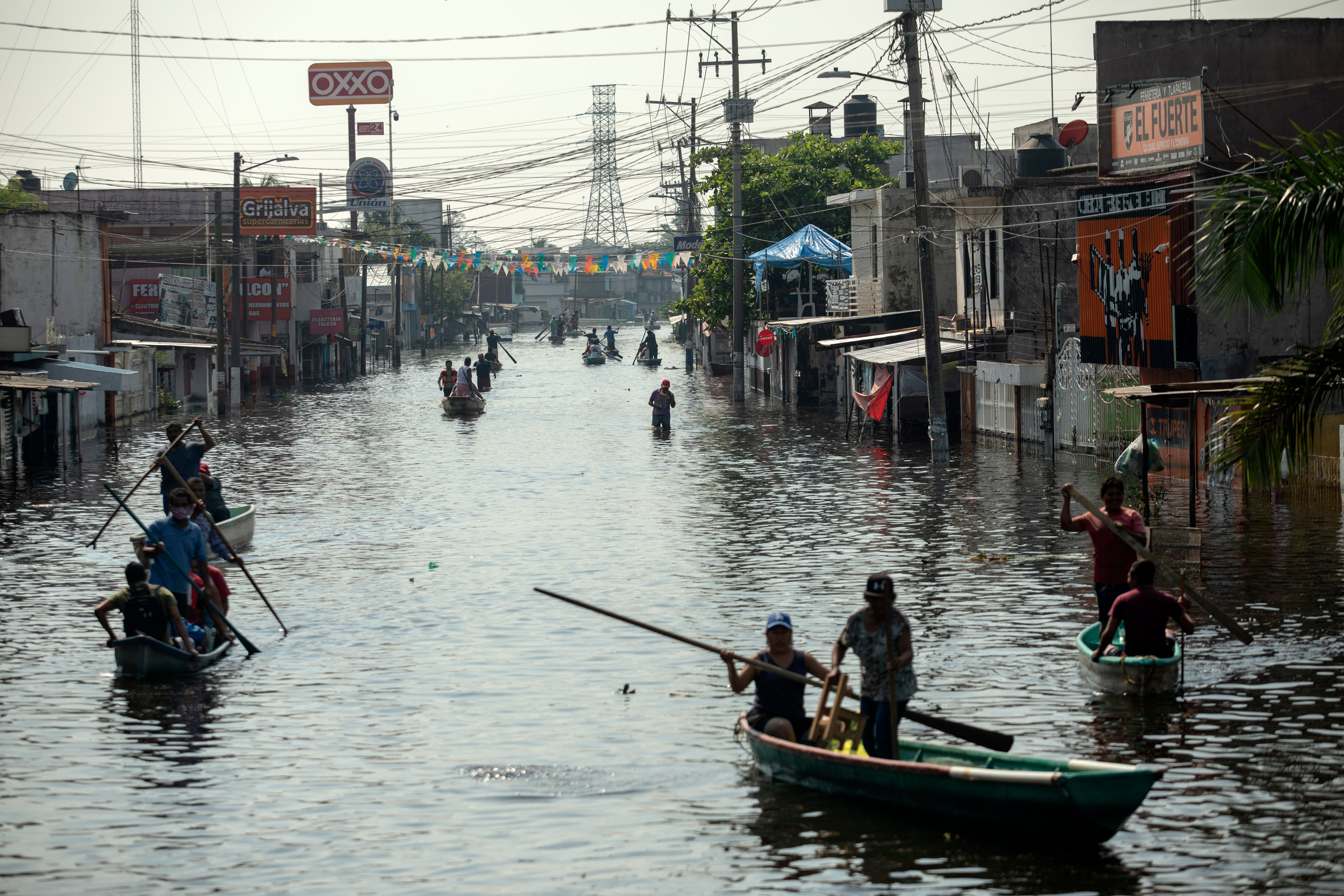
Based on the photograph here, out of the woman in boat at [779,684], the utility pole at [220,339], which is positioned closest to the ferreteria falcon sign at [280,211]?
the utility pole at [220,339]

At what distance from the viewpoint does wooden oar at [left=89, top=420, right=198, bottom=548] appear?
20.0m

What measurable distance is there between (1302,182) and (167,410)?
4706 cm

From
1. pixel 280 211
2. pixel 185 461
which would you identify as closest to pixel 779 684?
pixel 185 461

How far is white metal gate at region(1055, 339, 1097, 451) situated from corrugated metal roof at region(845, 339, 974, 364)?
19.0 ft

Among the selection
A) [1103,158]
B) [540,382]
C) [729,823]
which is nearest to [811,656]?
[729,823]

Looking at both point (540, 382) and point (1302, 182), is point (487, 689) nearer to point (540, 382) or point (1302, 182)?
point (1302, 182)

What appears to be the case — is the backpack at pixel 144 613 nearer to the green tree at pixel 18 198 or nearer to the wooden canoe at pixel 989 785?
the wooden canoe at pixel 989 785

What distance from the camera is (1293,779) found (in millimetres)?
11133

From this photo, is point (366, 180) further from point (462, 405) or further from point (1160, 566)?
point (1160, 566)

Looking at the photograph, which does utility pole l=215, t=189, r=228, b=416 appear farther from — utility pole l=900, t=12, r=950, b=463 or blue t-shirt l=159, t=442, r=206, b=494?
blue t-shirt l=159, t=442, r=206, b=494

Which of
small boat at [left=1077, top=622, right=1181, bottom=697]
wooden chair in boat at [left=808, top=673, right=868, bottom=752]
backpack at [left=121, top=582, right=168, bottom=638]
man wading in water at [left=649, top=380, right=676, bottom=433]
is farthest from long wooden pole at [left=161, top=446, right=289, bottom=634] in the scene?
man wading in water at [left=649, top=380, right=676, bottom=433]

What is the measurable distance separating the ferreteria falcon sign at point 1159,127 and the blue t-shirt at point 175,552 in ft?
67.8

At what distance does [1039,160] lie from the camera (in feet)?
141

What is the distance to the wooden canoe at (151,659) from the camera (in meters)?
14.6
